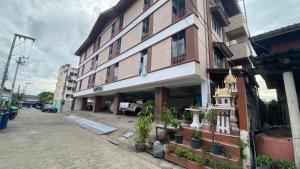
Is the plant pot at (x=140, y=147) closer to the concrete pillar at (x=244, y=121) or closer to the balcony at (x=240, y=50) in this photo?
the concrete pillar at (x=244, y=121)

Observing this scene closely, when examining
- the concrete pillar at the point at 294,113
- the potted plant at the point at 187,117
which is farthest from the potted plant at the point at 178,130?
the concrete pillar at the point at 294,113

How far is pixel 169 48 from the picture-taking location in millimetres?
11094

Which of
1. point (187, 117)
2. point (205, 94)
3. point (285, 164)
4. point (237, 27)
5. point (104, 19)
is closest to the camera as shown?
point (285, 164)

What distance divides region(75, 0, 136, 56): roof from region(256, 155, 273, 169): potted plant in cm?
1760

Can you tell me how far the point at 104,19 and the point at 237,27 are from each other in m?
17.8

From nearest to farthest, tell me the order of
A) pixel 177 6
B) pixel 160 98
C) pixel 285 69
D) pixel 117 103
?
1. pixel 285 69
2. pixel 177 6
3. pixel 160 98
4. pixel 117 103

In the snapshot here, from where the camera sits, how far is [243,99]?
17.4ft

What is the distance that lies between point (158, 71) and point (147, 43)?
10.7 feet

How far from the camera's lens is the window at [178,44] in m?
10.5

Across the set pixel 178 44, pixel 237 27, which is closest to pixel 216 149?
pixel 178 44

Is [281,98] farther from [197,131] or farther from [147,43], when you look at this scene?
[147,43]

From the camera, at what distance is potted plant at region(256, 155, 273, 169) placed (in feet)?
14.7

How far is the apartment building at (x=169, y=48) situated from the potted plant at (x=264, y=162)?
16.7ft

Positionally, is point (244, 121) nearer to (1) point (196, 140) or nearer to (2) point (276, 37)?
(1) point (196, 140)
